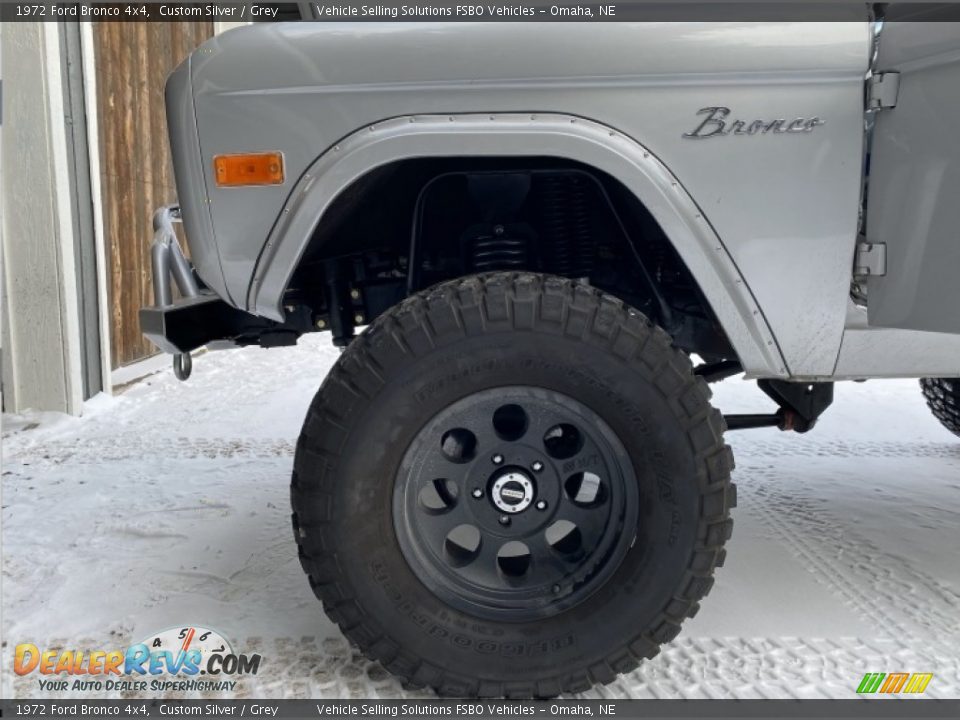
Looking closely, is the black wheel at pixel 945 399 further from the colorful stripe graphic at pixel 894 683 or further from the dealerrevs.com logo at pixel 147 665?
the dealerrevs.com logo at pixel 147 665

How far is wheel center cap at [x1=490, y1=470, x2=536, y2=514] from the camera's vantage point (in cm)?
196

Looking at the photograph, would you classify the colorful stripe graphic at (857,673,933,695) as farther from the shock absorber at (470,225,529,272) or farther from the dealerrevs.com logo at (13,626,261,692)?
the dealerrevs.com logo at (13,626,261,692)

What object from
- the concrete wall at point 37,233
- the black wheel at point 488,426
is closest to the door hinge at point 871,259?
the black wheel at point 488,426

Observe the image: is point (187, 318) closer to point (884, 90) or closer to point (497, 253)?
point (497, 253)

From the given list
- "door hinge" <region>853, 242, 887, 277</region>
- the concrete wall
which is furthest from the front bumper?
the concrete wall

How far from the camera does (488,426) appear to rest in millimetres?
1949

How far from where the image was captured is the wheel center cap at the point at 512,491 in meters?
1.96

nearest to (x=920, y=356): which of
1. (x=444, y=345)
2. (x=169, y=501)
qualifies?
(x=444, y=345)

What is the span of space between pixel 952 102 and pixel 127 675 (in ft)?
8.49

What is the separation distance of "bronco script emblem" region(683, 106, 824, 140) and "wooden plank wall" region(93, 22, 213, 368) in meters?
4.80

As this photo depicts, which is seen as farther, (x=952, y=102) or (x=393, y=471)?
(x=393, y=471)

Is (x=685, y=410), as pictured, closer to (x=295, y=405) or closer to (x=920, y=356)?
(x=920, y=356)

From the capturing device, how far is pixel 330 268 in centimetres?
243

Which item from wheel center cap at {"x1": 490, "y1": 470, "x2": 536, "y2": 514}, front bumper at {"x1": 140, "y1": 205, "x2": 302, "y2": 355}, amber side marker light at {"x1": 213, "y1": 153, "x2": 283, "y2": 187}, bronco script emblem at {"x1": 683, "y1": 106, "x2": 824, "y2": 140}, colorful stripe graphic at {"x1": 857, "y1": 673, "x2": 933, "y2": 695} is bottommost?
colorful stripe graphic at {"x1": 857, "y1": 673, "x2": 933, "y2": 695}
